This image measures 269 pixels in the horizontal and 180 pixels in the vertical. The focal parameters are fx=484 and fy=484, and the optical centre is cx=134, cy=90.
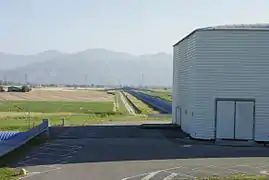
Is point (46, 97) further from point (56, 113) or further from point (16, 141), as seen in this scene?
point (16, 141)

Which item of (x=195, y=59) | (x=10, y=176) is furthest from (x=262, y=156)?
(x=10, y=176)

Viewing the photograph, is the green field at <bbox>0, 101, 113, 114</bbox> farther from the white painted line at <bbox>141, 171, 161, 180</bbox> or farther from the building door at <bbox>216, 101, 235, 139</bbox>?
the white painted line at <bbox>141, 171, 161, 180</bbox>

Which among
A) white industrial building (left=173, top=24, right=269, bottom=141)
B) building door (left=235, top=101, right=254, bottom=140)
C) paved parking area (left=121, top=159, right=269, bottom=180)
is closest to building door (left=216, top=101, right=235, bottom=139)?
white industrial building (left=173, top=24, right=269, bottom=141)

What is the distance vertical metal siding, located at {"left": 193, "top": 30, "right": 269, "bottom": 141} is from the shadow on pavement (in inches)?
96.4

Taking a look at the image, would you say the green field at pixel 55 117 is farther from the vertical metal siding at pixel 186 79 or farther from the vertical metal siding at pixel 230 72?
the vertical metal siding at pixel 230 72

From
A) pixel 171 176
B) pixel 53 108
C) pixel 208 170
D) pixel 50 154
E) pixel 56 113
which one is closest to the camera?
pixel 171 176

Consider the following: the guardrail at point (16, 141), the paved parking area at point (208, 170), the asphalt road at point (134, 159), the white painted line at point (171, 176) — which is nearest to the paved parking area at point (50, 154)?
the asphalt road at point (134, 159)

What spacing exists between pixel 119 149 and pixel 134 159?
381cm

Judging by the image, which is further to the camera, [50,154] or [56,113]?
[56,113]

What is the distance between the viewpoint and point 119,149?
2494 cm

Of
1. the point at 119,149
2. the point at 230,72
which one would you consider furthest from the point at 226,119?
the point at 119,149

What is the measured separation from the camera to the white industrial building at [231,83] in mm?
28219

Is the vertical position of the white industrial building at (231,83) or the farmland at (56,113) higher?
the white industrial building at (231,83)

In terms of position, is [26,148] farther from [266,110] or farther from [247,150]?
[266,110]
